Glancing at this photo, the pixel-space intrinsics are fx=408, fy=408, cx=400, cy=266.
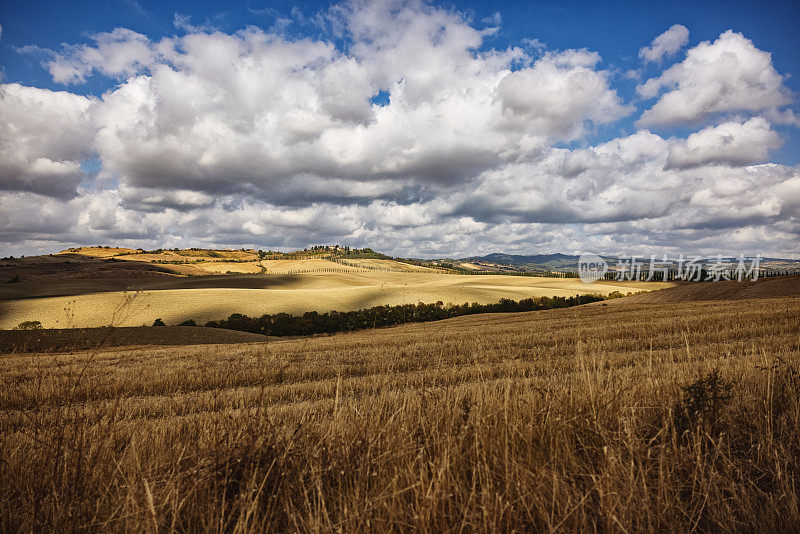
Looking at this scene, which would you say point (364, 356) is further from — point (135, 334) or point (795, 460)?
point (135, 334)

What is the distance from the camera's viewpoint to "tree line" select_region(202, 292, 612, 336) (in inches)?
1660

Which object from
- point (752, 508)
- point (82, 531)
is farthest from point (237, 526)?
point (752, 508)

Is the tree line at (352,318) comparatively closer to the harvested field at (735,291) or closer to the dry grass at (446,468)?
the harvested field at (735,291)

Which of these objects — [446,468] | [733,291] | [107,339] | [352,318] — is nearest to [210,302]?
[352,318]

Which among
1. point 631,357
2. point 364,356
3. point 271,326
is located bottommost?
point 271,326

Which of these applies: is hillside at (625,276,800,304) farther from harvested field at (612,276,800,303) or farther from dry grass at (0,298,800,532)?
dry grass at (0,298,800,532)

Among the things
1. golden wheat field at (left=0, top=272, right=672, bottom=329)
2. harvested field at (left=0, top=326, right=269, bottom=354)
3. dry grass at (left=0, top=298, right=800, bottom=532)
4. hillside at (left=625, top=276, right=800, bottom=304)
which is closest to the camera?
dry grass at (left=0, top=298, right=800, bottom=532)

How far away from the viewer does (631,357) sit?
1223 centimetres

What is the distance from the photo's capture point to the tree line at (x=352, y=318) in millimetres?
42156

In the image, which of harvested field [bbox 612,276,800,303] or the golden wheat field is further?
the golden wheat field

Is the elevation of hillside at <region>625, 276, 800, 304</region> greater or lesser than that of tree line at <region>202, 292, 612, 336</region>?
greater

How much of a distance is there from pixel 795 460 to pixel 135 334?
108 feet

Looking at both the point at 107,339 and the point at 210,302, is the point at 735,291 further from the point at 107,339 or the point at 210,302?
the point at 210,302

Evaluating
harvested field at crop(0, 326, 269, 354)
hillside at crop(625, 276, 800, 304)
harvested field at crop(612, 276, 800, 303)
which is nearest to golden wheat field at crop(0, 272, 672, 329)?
harvested field at crop(0, 326, 269, 354)
